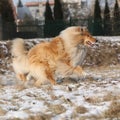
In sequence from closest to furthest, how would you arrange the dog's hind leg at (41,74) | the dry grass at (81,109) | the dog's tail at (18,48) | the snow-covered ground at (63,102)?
the snow-covered ground at (63,102)
the dry grass at (81,109)
the dog's hind leg at (41,74)
the dog's tail at (18,48)

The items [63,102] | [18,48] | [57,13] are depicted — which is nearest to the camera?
[63,102]

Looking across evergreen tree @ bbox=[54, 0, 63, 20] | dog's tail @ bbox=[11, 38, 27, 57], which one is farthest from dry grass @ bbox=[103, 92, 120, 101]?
evergreen tree @ bbox=[54, 0, 63, 20]

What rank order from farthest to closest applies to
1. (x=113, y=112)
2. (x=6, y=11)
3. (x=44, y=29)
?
(x=6, y=11) < (x=44, y=29) < (x=113, y=112)

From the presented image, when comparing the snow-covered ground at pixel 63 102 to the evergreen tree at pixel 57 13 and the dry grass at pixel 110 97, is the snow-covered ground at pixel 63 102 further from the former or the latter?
the evergreen tree at pixel 57 13

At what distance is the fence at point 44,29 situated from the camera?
38.8 m

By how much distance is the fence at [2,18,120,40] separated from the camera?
1529 inches

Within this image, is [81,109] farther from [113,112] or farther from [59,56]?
[59,56]

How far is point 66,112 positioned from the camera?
25.6 feet

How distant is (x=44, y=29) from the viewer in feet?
130

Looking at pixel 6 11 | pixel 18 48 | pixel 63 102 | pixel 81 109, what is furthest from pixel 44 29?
pixel 81 109

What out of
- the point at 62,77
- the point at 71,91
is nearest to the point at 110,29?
the point at 62,77

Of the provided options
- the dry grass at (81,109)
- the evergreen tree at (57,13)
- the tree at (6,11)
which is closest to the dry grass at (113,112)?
the dry grass at (81,109)

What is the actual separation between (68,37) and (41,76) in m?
1.16

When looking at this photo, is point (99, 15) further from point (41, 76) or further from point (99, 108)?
point (99, 108)
